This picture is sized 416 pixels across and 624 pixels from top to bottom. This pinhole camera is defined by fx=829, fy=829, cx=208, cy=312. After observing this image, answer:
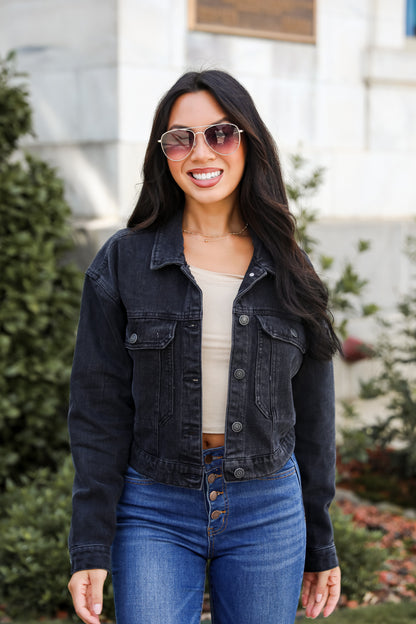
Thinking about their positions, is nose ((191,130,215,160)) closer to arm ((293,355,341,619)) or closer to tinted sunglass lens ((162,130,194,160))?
tinted sunglass lens ((162,130,194,160))

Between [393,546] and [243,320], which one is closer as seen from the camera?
[243,320]

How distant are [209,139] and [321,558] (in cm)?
116

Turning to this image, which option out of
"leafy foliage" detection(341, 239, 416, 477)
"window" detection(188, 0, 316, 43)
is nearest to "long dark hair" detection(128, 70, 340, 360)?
"leafy foliage" detection(341, 239, 416, 477)

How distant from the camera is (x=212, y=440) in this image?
81.7 inches

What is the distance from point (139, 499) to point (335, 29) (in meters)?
5.10

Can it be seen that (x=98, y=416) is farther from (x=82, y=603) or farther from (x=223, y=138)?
(x=223, y=138)

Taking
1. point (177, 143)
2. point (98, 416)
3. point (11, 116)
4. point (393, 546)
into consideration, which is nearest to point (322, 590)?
point (98, 416)

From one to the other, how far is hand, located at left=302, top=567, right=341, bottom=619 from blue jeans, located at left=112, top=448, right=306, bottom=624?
21 centimetres

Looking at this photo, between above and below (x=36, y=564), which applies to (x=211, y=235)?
above

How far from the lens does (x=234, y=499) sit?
2.03 meters

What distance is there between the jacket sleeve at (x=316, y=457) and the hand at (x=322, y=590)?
3 cm

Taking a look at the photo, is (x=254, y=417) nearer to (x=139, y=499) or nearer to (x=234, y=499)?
(x=234, y=499)

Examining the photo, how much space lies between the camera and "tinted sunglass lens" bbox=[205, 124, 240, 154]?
6.94 feet

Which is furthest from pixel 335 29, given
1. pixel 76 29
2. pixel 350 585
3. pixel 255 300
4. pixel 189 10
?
pixel 255 300
